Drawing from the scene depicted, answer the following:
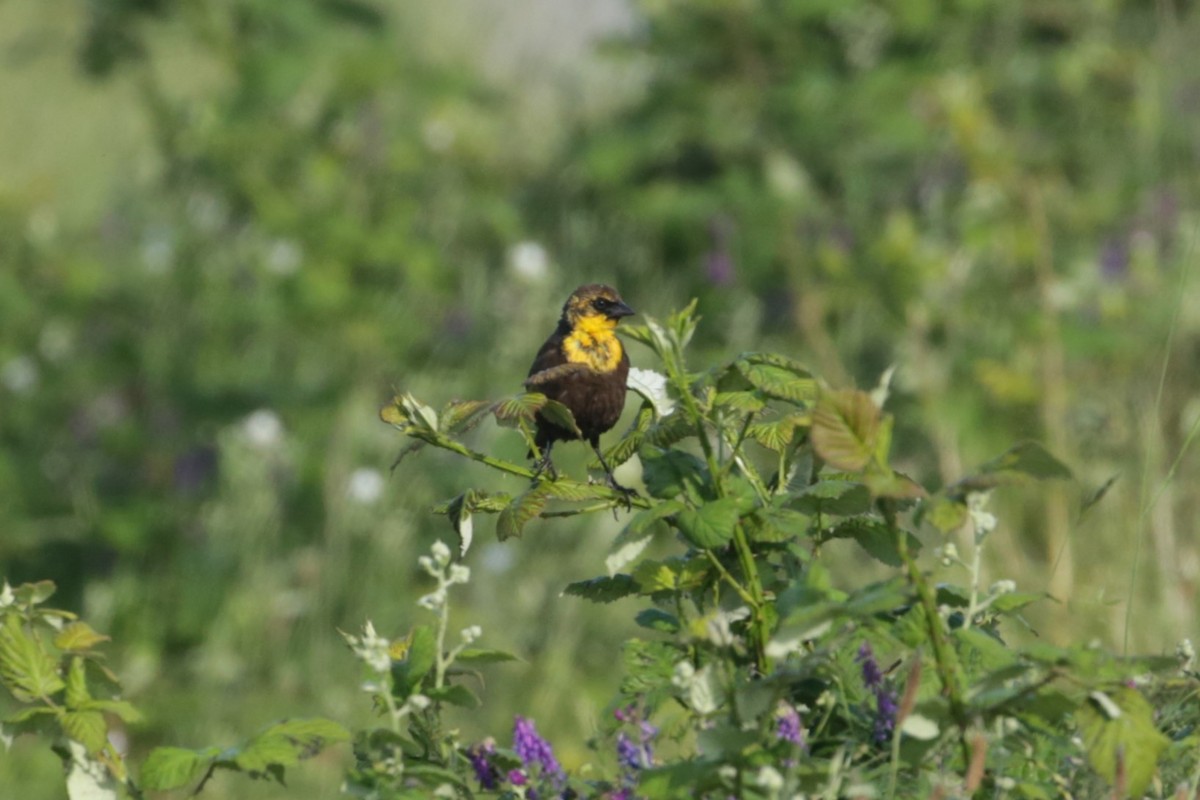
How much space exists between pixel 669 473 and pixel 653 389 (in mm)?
123

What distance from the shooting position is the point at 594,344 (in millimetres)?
2172

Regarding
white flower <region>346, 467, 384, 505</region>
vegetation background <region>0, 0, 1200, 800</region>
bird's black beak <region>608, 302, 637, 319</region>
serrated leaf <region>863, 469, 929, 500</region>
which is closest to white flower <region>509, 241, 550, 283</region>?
vegetation background <region>0, 0, 1200, 800</region>

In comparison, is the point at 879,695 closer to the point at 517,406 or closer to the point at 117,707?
the point at 517,406

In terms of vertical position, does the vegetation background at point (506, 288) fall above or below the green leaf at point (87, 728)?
above

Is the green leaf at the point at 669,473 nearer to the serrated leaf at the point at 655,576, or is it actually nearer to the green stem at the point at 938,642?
the serrated leaf at the point at 655,576

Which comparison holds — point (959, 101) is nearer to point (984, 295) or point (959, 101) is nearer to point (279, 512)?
point (984, 295)

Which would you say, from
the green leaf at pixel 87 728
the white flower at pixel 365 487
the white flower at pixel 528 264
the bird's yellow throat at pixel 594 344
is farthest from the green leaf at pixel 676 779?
the white flower at pixel 528 264

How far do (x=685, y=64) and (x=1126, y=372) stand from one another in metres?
2.08

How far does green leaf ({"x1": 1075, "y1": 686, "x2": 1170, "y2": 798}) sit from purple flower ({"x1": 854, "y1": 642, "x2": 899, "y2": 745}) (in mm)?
212

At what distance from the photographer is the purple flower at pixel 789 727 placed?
1474mm

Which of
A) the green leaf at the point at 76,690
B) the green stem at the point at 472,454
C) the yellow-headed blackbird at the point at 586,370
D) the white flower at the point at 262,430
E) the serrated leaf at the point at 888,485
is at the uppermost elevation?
the white flower at the point at 262,430

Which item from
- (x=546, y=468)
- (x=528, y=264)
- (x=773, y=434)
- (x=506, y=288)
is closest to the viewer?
(x=773, y=434)

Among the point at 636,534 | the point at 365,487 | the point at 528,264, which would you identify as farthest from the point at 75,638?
the point at 528,264

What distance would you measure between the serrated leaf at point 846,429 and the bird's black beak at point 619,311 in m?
0.91
